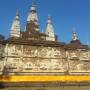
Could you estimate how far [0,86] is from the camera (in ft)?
58.5

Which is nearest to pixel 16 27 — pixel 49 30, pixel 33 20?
pixel 33 20

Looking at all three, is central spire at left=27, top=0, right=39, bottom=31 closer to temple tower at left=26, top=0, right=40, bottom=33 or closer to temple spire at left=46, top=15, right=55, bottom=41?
temple tower at left=26, top=0, right=40, bottom=33

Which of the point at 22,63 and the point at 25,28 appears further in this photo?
the point at 25,28

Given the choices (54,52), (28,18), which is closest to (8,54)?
(54,52)

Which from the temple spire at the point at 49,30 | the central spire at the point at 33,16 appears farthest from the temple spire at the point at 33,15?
the temple spire at the point at 49,30

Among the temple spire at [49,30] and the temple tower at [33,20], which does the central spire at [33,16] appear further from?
the temple spire at [49,30]

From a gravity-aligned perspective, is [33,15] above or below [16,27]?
above

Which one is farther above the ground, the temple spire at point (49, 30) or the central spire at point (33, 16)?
the central spire at point (33, 16)

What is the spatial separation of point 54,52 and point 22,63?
4952 millimetres

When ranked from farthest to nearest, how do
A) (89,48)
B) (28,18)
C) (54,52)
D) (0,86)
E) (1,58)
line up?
(28,18)
(89,48)
(54,52)
(1,58)
(0,86)

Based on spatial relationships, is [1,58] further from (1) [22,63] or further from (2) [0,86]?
(2) [0,86]

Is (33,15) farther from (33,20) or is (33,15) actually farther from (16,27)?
(16,27)

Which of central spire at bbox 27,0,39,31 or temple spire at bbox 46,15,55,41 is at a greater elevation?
central spire at bbox 27,0,39,31

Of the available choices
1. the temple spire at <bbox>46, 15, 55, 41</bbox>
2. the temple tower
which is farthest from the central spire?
the temple spire at <bbox>46, 15, 55, 41</bbox>
